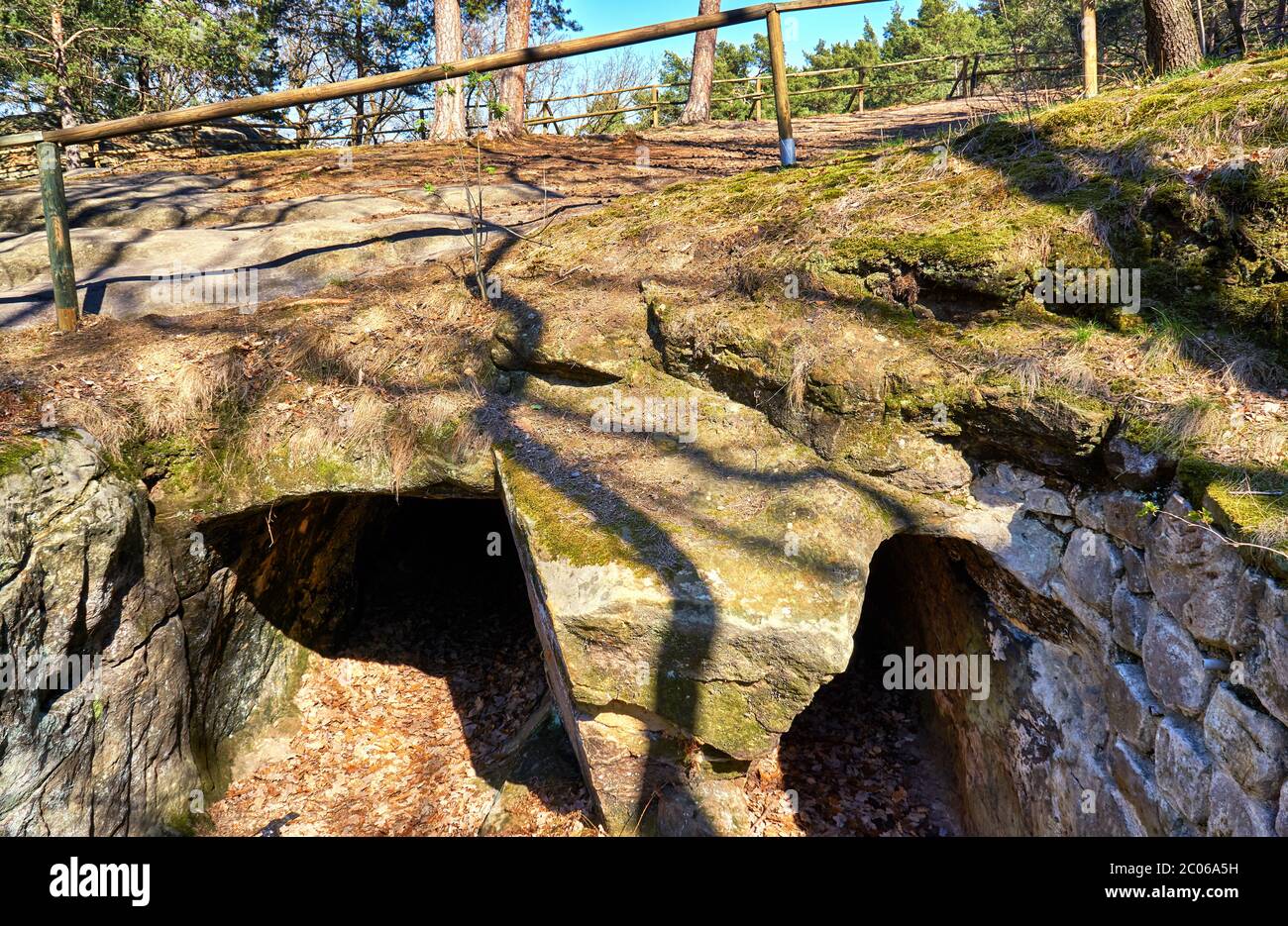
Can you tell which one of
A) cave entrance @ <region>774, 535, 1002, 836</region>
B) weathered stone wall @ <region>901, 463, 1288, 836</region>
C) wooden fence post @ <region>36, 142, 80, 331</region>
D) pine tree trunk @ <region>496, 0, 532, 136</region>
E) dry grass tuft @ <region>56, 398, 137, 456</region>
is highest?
pine tree trunk @ <region>496, 0, 532, 136</region>

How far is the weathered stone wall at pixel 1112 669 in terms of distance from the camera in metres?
2.90

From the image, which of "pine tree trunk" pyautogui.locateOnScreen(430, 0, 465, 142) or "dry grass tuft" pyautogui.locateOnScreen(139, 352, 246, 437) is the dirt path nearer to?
"pine tree trunk" pyautogui.locateOnScreen(430, 0, 465, 142)

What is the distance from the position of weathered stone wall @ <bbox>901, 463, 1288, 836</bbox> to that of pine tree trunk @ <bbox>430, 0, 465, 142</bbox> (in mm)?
11207

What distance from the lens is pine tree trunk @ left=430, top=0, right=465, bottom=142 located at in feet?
40.3

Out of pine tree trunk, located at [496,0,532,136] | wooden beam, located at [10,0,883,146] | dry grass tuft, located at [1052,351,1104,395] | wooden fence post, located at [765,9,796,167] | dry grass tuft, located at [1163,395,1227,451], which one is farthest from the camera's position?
pine tree trunk, located at [496,0,532,136]

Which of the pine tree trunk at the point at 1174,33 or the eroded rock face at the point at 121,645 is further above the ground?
the pine tree trunk at the point at 1174,33

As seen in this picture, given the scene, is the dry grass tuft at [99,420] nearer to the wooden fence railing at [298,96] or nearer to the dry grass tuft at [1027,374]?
the wooden fence railing at [298,96]

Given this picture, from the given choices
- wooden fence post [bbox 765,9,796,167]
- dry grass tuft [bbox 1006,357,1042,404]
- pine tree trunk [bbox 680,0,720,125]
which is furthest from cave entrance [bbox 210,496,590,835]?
pine tree trunk [bbox 680,0,720,125]

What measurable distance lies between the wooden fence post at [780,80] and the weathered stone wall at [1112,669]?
3.77 meters

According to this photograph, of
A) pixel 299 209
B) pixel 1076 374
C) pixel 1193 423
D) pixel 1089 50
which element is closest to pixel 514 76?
pixel 299 209

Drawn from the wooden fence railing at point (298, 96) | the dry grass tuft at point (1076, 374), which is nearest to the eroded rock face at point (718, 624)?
the dry grass tuft at point (1076, 374)

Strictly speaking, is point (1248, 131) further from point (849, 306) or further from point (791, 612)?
point (791, 612)

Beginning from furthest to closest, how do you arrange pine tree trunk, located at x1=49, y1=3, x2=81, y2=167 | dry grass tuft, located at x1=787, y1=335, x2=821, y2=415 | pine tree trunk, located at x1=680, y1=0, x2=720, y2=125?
pine tree trunk, located at x1=680, y1=0, x2=720, y2=125
pine tree trunk, located at x1=49, y1=3, x2=81, y2=167
dry grass tuft, located at x1=787, y1=335, x2=821, y2=415

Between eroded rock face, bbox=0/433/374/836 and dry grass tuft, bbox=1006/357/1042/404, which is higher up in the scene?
dry grass tuft, bbox=1006/357/1042/404
